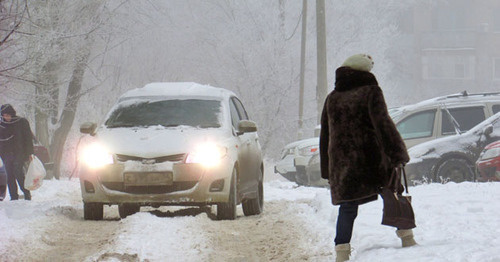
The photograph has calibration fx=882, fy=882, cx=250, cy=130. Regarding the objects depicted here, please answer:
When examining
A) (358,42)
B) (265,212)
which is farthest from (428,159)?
(358,42)

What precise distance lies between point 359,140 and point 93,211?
16.6ft

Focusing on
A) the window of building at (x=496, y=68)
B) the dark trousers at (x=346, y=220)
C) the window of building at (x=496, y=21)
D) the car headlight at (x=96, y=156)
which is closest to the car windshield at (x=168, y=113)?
the car headlight at (x=96, y=156)

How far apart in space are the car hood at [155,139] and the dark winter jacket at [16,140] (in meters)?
3.48

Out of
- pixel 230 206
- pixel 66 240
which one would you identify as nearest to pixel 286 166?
pixel 230 206

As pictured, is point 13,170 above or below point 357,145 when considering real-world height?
below

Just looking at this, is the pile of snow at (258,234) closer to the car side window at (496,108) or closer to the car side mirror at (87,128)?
the car side mirror at (87,128)

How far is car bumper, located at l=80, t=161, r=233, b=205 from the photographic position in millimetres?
10266

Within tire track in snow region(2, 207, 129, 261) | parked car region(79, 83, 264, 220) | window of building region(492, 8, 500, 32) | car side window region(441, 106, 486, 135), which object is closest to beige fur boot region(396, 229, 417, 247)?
tire track in snow region(2, 207, 129, 261)

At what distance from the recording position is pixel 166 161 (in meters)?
10.3

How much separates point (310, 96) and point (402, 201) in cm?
3075

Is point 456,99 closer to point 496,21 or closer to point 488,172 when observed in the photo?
point 488,172

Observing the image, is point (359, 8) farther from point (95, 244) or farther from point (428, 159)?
point (95, 244)

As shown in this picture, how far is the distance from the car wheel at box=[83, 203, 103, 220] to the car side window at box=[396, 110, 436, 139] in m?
8.04

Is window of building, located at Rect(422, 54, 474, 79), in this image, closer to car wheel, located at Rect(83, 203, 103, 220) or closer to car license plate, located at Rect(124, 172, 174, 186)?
car wheel, located at Rect(83, 203, 103, 220)
